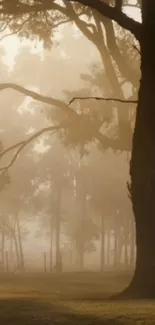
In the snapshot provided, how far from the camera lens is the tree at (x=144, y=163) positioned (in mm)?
14500

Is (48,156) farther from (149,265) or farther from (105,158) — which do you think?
(149,265)

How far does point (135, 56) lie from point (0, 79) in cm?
4618

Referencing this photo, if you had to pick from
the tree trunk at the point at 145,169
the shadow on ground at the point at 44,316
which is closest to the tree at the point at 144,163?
the tree trunk at the point at 145,169

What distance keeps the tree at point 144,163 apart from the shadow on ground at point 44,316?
3332 millimetres

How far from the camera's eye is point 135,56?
1019 inches

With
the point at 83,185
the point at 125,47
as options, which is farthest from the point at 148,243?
the point at 83,185

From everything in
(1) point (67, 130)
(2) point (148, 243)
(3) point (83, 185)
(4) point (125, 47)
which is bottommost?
(3) point (83, 185)

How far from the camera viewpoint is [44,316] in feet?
32.5

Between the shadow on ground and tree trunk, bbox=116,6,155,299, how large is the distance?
3.36 meters

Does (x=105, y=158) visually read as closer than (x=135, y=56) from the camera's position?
No

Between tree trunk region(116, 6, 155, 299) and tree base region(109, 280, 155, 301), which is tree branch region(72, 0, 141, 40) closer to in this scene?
tree trunk region(116, 6, 155, 299)

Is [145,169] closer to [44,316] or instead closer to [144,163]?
[144,163]

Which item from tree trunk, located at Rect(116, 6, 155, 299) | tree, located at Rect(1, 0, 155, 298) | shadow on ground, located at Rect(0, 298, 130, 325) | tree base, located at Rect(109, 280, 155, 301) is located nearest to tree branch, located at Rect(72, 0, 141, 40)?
tree, located at Rect(1, 0, 155, 298)

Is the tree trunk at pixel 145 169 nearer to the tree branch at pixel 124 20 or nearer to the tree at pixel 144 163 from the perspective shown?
the tree at pixel 144 163
